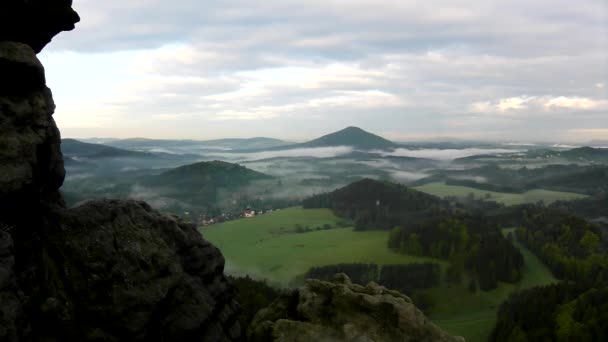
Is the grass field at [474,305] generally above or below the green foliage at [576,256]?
below

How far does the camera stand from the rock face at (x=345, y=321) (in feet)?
89.4

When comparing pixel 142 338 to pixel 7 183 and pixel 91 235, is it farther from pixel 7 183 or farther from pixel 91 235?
pixel 7 183

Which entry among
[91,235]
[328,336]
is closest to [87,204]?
[91,235]

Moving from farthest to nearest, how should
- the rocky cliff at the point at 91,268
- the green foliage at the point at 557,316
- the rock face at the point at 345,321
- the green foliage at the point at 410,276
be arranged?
the green foliage at the point at 410,276, the green foliage at the point at 557,316, the rock face at the point at 345,321, the rocky cliff at the point at 91,268

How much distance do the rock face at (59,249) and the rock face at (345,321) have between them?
4126mm

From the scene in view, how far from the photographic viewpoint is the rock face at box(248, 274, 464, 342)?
27234 mm

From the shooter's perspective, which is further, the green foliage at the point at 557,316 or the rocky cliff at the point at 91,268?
the green foliage at the point at 557,316

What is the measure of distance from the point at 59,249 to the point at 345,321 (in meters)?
17.5

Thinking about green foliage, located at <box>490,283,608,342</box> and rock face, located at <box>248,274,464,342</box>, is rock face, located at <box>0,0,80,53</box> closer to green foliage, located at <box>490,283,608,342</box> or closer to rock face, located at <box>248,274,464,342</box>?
rock face, located at <box>248,274,464,342</box>

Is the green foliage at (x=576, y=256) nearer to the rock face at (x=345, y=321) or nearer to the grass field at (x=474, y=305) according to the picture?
the grass field at (x=474, y=305)

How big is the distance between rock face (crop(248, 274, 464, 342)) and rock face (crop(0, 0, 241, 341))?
162 inches

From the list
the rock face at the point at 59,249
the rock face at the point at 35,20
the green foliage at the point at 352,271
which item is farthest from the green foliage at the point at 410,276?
the rock face at the point at 35,20

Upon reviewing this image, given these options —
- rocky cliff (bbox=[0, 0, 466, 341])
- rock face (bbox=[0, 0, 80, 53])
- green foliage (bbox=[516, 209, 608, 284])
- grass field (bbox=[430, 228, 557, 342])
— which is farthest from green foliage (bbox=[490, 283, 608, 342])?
rock face (bbox=[0, 0, 80, 53])

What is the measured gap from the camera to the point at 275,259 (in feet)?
640
